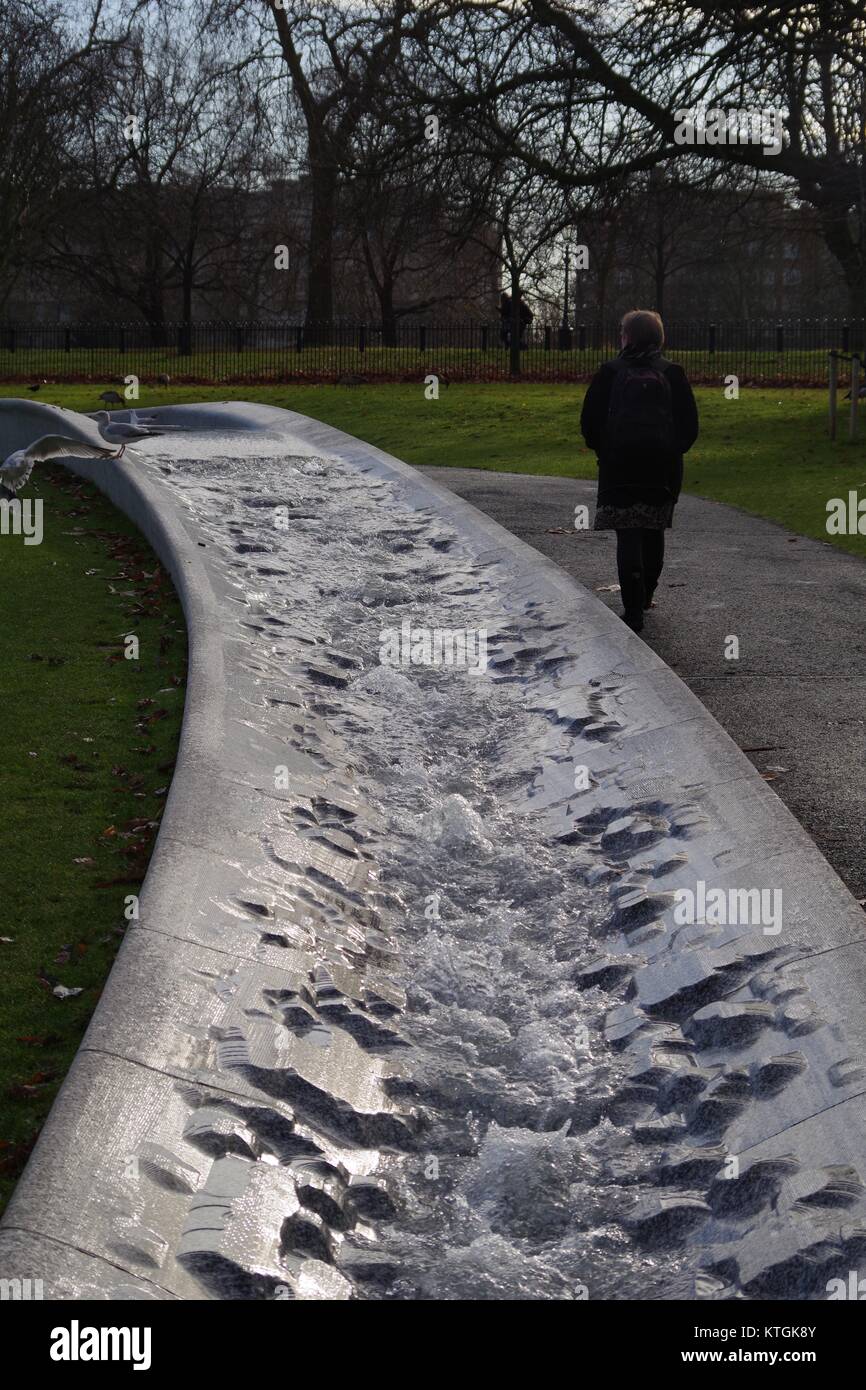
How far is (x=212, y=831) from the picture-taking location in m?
Answer: 5.29

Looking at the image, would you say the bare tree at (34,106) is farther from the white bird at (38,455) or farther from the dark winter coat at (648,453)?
the dark winter coat at (648,453)

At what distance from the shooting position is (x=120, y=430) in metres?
16.9

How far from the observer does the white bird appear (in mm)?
13734

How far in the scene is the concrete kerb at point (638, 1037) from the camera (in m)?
3.37

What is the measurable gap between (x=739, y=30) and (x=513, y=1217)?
902 inches

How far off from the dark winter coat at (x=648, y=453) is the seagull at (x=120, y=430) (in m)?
8.71

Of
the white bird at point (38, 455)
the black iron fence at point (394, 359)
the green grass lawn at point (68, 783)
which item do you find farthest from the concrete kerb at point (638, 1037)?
the black iron fence at point (394, 359)

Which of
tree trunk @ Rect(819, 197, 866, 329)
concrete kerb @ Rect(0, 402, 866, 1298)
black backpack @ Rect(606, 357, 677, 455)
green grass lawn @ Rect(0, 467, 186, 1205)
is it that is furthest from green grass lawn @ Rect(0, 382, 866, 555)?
concrete kerb @ Rect(0, 402, 866, 1298)

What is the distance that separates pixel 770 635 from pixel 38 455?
8392 millimetres

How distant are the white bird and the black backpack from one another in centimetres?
735

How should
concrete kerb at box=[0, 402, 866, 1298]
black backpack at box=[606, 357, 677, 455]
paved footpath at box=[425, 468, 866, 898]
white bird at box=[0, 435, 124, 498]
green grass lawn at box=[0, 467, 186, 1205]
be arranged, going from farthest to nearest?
white bird at box=[0, 435, 124, 498], black backpack at box=[606, 357, 677, 455], paved footpath at box=[425, 468, 866, 898], green grass lawn at box=[0, 467, 186, 1205], concrete kerb at box=[0, 402, 866, 1298]

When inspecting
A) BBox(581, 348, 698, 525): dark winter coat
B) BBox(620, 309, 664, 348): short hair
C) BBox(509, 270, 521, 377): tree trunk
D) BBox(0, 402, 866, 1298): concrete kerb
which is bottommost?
BBox(0, 402, 866, 1298): concrete kerb

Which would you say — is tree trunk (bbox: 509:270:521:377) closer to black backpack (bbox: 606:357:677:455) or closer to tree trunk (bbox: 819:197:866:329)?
tree trunk (bbox: 819:197:866:329)

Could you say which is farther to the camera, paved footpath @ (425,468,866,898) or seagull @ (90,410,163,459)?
seagull @ (90,410,163,459)
